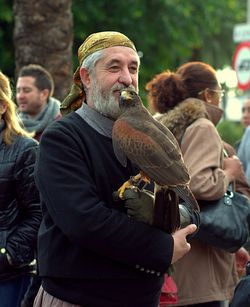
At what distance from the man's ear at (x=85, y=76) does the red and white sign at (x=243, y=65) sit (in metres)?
10.1

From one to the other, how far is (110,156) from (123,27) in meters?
13.6

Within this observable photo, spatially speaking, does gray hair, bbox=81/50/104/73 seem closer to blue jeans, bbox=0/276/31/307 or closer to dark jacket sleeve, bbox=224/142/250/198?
blue jeans, bbox=0/276/31/307

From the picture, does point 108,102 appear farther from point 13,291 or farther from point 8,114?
point 13,291

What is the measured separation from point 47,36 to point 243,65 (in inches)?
245

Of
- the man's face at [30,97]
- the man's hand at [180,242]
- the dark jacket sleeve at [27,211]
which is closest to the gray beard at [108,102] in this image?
the man's hand at [180,242]

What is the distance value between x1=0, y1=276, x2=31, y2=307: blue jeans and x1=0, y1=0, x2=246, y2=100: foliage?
10817 millimetres

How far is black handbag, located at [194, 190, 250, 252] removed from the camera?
196 inches

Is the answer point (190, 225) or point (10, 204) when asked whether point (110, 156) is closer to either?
point (190, 225)

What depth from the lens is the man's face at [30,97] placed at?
24.1 feet

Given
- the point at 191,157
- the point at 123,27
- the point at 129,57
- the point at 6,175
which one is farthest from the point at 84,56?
the point at 123,27

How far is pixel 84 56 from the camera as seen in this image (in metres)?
3.57

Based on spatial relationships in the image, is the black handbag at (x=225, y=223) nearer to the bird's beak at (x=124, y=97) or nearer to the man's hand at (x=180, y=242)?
the man's hand at (x=180, y=242)

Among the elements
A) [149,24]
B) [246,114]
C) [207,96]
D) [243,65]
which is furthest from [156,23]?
[207,96]

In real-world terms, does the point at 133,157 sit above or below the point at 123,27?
above
